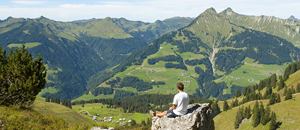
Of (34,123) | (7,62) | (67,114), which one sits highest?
(7,62)

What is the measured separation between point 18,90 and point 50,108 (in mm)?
128321

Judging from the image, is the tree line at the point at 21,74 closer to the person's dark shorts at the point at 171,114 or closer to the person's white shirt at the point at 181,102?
the person's dark shorts at the point at 171,114

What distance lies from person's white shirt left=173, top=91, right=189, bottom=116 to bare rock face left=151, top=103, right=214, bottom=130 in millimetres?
459

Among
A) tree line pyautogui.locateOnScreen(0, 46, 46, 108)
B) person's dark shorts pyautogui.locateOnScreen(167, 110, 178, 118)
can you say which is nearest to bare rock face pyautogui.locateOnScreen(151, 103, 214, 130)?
person's dark shorts pyautogui.locateOnScreen(167, 110, 178, 118)

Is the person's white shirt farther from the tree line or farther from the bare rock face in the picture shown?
the tree line

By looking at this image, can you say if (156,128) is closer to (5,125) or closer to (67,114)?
(5,125)

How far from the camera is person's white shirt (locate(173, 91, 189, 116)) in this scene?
107 ft

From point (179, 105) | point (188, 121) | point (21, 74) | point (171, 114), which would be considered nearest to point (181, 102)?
point (179, 105)

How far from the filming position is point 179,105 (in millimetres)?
33250

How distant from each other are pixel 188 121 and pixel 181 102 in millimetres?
1630

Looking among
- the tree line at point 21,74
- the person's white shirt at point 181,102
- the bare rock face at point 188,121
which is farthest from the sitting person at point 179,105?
the tree line at point 21,74

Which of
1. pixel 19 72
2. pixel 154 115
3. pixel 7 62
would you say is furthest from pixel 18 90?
pixel 154 115

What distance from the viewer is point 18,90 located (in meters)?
68.1

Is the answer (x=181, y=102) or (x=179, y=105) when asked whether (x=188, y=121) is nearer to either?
(x=179, y=105)
